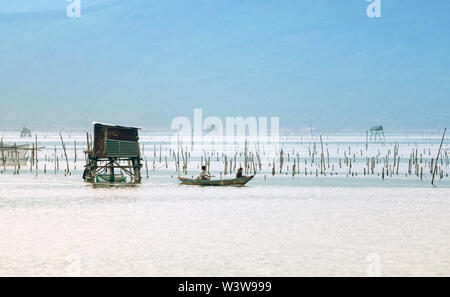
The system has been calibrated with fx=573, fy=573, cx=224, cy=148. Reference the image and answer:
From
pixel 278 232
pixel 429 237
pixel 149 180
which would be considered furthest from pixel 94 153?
pixel 429 237

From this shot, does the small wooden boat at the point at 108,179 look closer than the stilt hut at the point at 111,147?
No

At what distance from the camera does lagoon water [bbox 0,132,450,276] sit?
15602 mm

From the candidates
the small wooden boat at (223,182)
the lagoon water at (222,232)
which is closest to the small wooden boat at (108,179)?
the lagoon water at (222,232)

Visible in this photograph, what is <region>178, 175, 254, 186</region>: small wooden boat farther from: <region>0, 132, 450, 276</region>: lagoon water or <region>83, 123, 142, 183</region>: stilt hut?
<region>83, 123, 142, 183</region>: stilt hut

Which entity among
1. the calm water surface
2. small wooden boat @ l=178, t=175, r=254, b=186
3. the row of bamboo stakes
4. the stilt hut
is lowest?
the calm water surface

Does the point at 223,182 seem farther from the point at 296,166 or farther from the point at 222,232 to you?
the point at 296,166

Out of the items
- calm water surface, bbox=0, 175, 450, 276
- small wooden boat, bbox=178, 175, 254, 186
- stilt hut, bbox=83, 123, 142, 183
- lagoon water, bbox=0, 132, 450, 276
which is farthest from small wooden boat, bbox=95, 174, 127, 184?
small wooden boat, bbox=178, 175, 254, 186

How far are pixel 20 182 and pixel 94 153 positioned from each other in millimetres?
7280

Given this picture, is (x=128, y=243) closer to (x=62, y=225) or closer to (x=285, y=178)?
(x=62, y=225)

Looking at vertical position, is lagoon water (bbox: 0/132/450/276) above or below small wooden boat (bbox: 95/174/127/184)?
below

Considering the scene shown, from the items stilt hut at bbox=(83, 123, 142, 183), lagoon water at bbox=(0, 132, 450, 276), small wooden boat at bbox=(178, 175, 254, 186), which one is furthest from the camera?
small wooden boat at bbox=(178, 175, 254, 186)

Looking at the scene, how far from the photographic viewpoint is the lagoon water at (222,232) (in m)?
15.6

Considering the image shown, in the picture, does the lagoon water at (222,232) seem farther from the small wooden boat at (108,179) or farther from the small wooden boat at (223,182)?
the small wooden boat at (108,179)

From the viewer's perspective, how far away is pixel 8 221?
2314 centimetres
